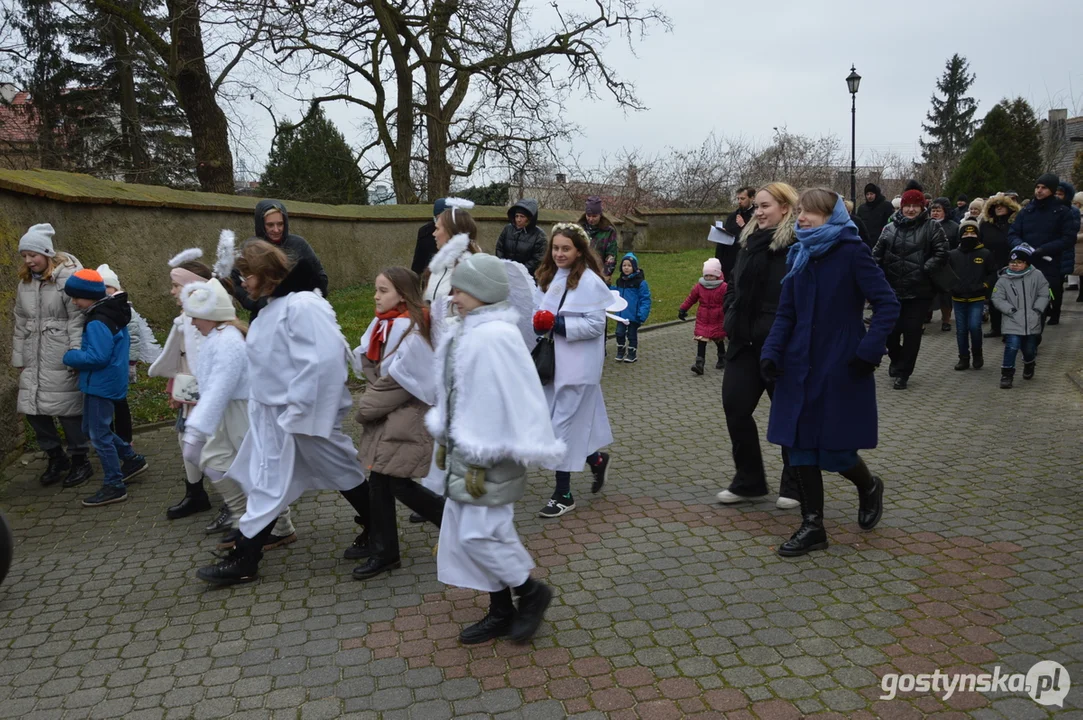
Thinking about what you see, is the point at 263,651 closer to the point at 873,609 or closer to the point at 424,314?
the point at 424,314

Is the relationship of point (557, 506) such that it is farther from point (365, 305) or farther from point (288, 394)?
point (365, 305)

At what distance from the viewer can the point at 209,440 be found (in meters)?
4.92

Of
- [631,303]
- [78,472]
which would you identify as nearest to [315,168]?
[631,303]

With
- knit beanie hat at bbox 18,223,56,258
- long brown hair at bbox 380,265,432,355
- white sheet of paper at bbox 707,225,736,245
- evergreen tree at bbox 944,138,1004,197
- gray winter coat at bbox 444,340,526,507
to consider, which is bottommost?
gray winter coat at bbox 444,340,526,507

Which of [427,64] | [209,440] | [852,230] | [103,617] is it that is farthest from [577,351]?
[427,64]

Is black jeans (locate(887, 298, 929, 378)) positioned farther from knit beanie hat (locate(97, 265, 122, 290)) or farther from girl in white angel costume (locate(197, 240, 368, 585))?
knit beanie hat (locate(97, 265, 122, 290))

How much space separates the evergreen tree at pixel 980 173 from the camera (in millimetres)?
24688

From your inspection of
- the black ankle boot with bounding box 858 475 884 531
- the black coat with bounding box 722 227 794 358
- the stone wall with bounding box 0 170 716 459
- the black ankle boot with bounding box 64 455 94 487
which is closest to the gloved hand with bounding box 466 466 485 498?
the black coat with bounding box 722 227 794 358

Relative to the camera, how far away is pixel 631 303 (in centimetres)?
1081

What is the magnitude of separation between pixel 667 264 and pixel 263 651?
1960 centimetres

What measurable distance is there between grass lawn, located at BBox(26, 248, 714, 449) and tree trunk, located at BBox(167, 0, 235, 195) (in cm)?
297

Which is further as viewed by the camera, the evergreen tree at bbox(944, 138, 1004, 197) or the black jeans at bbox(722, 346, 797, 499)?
the evergreen tree at bbox(944, 138, 1004, 197)

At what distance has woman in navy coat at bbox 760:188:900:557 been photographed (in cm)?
443

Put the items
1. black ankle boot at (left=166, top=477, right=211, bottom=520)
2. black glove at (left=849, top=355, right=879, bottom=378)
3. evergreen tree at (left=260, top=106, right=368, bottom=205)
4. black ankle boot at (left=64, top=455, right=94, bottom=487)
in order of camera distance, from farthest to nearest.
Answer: evergreen tree at (left=260, top=106, right=368, bottom=205) < black ankle boot at (left=64, top=455, right=94, bottom=487) < black ankle boot at (left=166, top=477, right=211, bottom=520) < black glove at (left=849, top=355, right=879, bottom=378)
